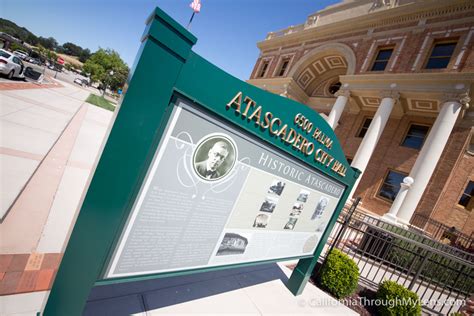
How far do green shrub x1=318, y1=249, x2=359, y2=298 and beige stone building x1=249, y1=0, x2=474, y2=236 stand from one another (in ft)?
24.8

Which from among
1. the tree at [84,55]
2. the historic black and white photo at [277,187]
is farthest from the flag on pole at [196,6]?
the tree at [84,55]

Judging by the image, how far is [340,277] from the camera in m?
4.46

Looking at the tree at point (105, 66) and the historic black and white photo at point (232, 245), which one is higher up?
the tree at point (105, 66)

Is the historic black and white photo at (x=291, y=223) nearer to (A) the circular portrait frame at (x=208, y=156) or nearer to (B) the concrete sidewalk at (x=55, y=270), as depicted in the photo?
(B) the concrete sidewalk at (x=55, y=270)

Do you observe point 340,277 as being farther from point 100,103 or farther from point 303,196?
point 100,103

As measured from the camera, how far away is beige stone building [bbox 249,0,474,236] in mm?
10477

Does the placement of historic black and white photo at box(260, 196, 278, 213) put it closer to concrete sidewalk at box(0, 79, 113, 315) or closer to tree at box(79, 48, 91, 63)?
concrete sidewalk at box(0, 79, 113, 315)

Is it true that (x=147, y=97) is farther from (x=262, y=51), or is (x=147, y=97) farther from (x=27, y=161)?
(x=262, y=51)

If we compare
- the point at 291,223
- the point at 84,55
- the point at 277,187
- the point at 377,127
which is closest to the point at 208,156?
the point at 277,187

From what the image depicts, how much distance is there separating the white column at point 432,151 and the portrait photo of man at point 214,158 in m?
11.9

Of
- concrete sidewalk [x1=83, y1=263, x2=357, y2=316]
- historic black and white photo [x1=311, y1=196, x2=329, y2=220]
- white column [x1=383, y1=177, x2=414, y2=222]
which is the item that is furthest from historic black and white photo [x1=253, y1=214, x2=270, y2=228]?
white column [x1=383, y1=177, x2=414, y2=222]

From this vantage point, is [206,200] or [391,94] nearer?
[206,200]

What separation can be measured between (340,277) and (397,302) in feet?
3.55

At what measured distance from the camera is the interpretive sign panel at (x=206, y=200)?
160cm
